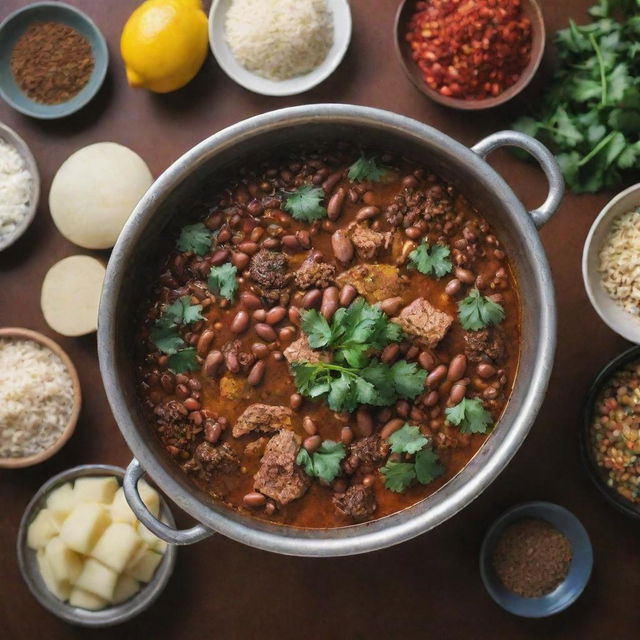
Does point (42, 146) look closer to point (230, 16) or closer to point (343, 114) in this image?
point (230, 16)

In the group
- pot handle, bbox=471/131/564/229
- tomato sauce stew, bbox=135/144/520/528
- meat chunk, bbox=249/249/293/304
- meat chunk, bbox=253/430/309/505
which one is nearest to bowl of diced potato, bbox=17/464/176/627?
tomato sauce stew, bbox=135/144/520/528

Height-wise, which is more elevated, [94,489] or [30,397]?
[30,397]

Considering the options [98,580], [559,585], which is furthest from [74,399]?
[559,585]

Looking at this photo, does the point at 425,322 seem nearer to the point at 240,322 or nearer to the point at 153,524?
the point at 240,322

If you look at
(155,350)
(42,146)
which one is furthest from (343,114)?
(42,146)

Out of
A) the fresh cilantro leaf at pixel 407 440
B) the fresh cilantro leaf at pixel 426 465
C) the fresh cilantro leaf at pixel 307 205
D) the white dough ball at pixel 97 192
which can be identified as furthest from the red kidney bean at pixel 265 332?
the white dough ball at pixel 97 192

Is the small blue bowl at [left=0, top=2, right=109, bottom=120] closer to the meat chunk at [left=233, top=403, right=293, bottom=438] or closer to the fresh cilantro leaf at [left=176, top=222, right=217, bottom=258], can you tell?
the fresh cilantro leaf at [left=176, top=222, right=217, bottom=258]
